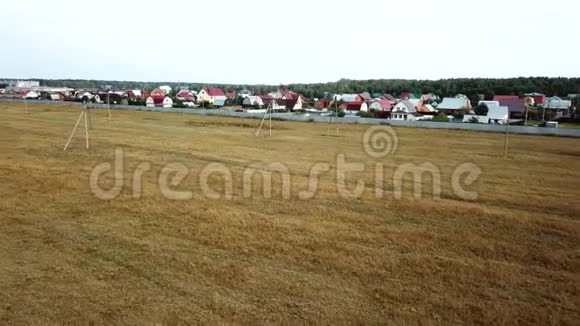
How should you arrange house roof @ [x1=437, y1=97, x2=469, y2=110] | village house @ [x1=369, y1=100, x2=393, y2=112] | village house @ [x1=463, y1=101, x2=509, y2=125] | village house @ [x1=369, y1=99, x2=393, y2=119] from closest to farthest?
1. village house @ [x1=463, y1=101, x2=509, y2=125]
2. village house @ [x1=369, y1=99, x2=393, y2=119]
3. house roof @ [x1=437, y1=97, x2=469, y2=110]
4. village house @ [x1=369, y1=100, x2=393, y2=112]

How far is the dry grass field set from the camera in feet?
15.5

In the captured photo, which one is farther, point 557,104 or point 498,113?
point 557,104

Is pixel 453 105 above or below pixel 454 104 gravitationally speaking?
below

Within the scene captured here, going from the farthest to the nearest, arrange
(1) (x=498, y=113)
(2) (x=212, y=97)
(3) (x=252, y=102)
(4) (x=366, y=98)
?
(2) (x=212, y=97), (4) (x=366, y=98), (3) (x=252, y=102), (1) (x=498, y=113)

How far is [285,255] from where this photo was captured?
248 inches

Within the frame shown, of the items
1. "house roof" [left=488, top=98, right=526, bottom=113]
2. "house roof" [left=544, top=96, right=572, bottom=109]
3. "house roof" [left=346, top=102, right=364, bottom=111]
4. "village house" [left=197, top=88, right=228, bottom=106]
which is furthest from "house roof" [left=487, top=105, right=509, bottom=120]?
"village house" [left=197, top=88, right=228, bottom=106]

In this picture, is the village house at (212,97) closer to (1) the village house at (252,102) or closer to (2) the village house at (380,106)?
(1) the village house at (252,102)

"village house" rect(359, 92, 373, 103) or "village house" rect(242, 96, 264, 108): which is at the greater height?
"village house" rect(359, 92, 373, 103)

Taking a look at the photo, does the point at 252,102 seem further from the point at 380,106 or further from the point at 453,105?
the point at 453,105

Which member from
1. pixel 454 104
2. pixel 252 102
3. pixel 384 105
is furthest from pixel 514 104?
pixel 252 102

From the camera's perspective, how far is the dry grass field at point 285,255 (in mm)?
4723

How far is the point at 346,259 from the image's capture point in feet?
20.2

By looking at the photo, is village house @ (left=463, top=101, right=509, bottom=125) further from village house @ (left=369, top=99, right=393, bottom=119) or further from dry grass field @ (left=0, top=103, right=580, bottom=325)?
dry grass field @ (left=0, top=103, right=580, bottom=325)

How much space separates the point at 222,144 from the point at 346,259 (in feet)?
45.1
